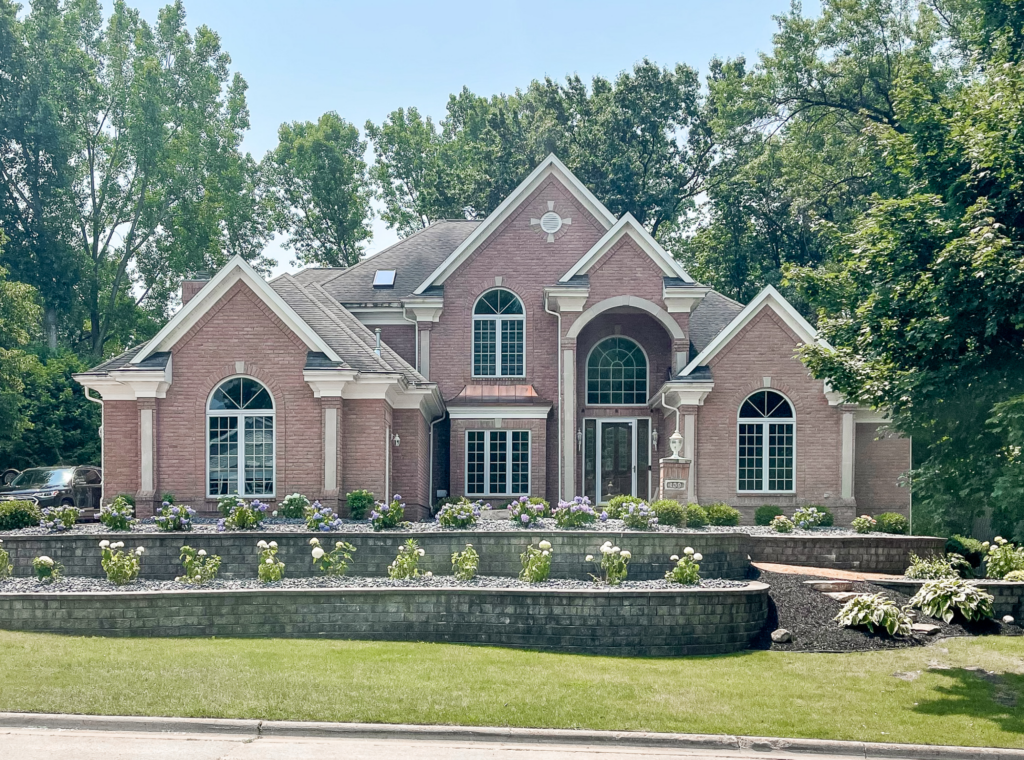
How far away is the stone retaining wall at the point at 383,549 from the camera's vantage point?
19.1 metres

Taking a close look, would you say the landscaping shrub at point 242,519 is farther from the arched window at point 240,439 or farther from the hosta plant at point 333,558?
the arched window at point 240,439

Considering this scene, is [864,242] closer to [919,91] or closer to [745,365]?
[919,91]

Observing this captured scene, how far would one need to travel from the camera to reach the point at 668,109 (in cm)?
4888

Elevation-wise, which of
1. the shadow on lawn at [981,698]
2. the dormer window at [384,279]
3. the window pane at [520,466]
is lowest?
the shadow on lawn at [981,698]

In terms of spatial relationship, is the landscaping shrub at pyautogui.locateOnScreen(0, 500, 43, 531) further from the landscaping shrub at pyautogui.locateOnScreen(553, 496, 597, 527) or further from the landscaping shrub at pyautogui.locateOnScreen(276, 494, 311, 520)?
the landscaping shrub at pyautogui.locateOnScreen(553, 496, 597, 527)

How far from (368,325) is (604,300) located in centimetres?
662

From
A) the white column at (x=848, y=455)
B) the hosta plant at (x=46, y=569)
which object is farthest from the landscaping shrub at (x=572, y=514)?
the white column at (x=848, y=455)

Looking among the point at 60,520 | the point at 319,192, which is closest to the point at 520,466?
the point at 60,520

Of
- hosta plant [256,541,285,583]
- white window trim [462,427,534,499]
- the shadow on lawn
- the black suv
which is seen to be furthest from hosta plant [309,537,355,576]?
the black suv

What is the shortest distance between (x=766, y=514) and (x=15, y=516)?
15617mm

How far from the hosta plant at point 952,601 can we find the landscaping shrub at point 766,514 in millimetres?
7461

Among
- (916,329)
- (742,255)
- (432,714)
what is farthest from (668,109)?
(432,714)

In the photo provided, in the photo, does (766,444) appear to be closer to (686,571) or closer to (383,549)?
(686,571)

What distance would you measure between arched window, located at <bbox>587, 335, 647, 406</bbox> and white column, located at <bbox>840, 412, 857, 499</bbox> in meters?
5.60
